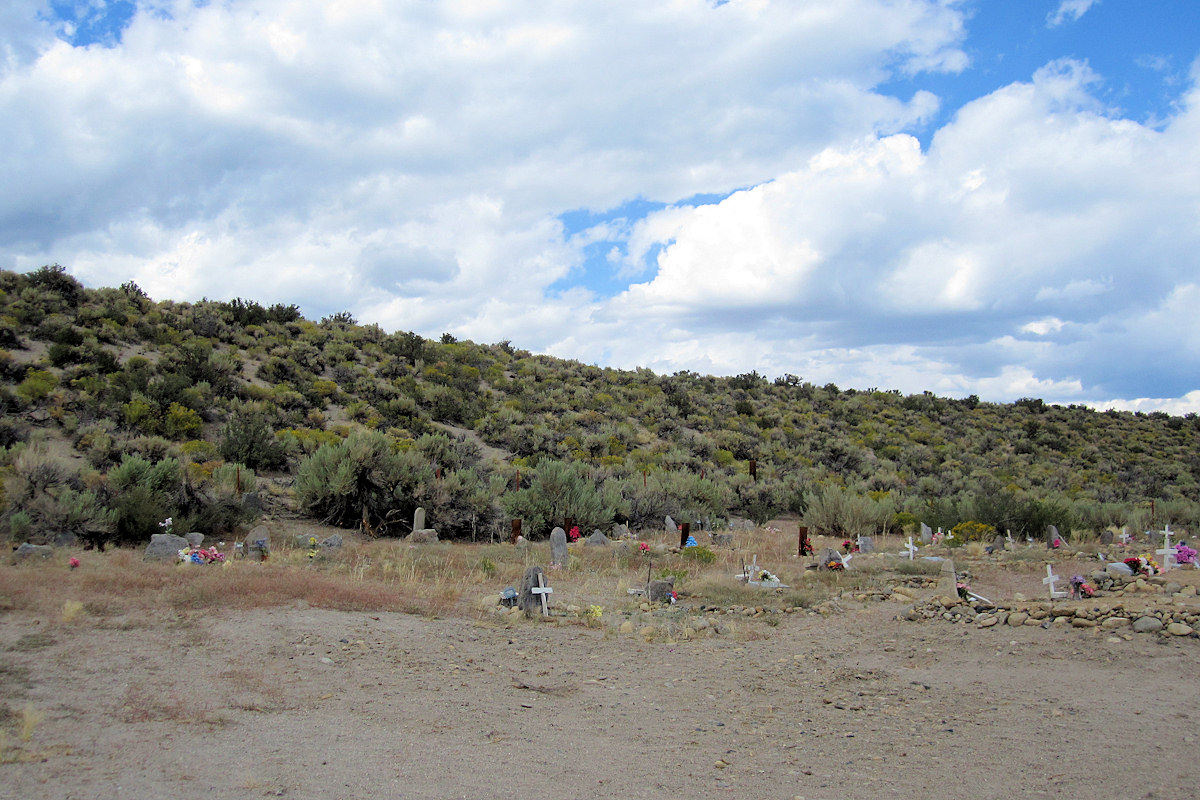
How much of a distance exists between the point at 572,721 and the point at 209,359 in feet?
70.9

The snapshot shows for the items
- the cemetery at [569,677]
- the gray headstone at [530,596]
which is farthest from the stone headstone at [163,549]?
the gray headstone at [530,596]

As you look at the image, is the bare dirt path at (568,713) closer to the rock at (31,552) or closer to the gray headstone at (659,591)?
the gray headstone at (659,591)

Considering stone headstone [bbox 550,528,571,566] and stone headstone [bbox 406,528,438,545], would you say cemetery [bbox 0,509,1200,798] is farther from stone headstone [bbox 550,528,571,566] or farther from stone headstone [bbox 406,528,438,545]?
stone headstone [bbox 406,528,438,545]

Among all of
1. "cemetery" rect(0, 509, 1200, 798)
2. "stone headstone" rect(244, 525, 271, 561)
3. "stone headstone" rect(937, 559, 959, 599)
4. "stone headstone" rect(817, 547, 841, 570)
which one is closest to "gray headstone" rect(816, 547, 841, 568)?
"stone headstone" rect(817, 547, 841, 570)

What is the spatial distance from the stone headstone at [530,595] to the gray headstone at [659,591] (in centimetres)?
170

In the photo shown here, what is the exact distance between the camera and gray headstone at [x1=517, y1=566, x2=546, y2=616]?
8.77 meters

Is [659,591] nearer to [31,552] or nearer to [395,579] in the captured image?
[395,579]

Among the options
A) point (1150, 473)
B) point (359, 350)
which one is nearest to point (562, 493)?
point (359, 350)

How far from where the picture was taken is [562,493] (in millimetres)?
16656

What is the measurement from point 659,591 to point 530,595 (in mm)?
1951

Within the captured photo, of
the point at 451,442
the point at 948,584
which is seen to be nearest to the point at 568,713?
the point at 948,584

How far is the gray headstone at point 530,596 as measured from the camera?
8.77m

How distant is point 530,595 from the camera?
348 inches

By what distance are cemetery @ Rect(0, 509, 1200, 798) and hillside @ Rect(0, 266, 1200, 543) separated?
3486mm
